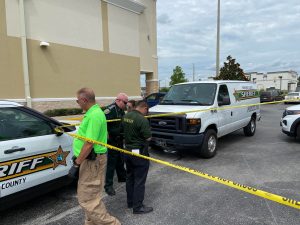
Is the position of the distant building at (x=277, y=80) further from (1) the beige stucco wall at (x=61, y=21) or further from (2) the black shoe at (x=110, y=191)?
(2) the black shoe at (x=110, y=191)

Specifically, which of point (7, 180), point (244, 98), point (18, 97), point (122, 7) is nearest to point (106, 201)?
point (7, 180)

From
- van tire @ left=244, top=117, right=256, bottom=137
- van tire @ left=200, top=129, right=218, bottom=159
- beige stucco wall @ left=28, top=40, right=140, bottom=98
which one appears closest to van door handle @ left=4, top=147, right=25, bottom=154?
van tire @ left=200, top=129, right=218, bottom=159

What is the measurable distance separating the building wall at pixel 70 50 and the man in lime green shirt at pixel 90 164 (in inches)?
463

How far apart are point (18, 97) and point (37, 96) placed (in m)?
1.05

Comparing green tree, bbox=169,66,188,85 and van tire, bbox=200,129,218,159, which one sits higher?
green tree, bbox=169,66,188,85

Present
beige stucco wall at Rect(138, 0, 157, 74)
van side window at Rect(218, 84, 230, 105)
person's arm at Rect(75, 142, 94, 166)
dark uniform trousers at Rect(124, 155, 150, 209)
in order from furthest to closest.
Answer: beige stucco wall at Rect(138, 0, 157, 74)
van side window at Rect(218, 84, 230, 105)
dark uniform trousers at Rect(124, 155, 150, 209)
person's arm at Rect(75, 142, 94, 166)

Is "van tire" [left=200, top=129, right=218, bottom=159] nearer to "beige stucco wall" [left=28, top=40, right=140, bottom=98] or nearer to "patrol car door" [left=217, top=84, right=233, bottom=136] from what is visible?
"patrol car door" [left=217, top=84, right=233, bottom=136]

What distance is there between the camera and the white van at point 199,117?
6047 millimetres

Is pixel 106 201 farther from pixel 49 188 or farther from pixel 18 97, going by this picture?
pixel 18 97

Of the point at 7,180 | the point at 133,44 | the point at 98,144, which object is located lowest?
the point at 7,180

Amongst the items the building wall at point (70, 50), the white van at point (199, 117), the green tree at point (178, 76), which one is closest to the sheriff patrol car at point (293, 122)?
the white van at point (199, 117)

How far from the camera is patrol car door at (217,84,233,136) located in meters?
6.92

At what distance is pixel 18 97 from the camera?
13352 mm

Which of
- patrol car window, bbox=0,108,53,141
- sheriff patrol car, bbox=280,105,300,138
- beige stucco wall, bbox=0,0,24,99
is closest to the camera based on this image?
patrol car window, bbox=0,108,53,141
